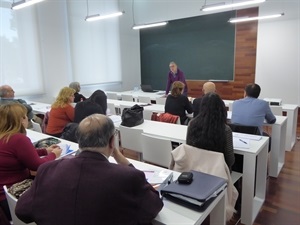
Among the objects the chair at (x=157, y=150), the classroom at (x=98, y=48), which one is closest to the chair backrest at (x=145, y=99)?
the classroom at (x=98, y=48)

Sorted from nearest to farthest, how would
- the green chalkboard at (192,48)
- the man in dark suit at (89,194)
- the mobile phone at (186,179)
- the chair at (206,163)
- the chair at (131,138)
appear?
1. the man in dark suit at (89,194)
2. the mobile phone at (186,179)
3. the chair at (206,163)
4. the chair at (131,138)
5. the green chalkboard at (192,48)

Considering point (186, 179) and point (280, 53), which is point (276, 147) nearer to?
point (186, 179)

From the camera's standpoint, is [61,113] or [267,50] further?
[267,50]

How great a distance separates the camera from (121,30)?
7.50m

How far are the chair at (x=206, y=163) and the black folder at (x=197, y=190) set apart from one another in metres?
0.40

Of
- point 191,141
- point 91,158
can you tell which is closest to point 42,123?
point 191,141

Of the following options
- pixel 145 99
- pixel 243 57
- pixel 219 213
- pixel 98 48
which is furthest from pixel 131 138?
pixel 98 48

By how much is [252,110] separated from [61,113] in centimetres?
239

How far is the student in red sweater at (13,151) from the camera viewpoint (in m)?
1.55

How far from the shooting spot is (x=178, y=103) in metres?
3.57

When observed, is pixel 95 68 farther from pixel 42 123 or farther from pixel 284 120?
pixel 284 120

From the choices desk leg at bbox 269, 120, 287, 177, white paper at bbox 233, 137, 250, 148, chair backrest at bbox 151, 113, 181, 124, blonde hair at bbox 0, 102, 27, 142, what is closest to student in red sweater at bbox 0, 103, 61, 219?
blonde hair at bbox 0, 102, 27, 142

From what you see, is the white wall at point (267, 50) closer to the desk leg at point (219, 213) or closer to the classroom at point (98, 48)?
the classroom at point (98, 48)

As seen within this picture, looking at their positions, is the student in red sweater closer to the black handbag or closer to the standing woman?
the black handbag
